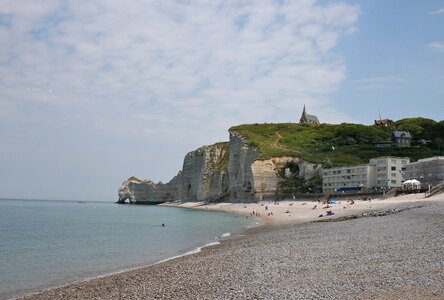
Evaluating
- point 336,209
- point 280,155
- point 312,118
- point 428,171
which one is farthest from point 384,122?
point 336,209

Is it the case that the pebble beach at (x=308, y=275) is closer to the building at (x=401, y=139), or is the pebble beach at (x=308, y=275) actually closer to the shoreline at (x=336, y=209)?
the shoreline at (x=336, y=209)

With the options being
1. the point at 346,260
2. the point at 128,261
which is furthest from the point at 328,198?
the point at 346,260

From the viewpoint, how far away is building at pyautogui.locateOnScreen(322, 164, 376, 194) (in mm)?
86500

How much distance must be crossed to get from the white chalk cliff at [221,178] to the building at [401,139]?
26301 millimetres

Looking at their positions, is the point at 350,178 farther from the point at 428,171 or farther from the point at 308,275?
the point at 308,275

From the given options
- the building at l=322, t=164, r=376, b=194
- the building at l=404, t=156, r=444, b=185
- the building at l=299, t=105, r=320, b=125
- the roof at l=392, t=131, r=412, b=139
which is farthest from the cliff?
the building at l=404, t=156, r=444, b=185

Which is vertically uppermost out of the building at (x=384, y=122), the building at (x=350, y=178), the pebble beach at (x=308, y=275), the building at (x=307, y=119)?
the building at (x=307, y=119)

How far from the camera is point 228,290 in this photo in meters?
12.2

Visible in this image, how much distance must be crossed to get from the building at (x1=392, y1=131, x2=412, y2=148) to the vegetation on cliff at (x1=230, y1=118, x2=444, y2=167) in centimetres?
216

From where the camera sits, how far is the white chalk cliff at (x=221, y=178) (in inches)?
3900

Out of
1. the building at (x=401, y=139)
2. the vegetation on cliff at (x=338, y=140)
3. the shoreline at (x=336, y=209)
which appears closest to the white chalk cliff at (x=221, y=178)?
the vegetation on cliff at (x=338, y=140)

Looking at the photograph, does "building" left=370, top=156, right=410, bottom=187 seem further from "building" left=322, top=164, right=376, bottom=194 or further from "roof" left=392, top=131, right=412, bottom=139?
"roof" left=392, top=131, right=412, bottom=139

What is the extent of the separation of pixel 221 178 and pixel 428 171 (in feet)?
187

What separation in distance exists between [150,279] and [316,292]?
7.35 meters
